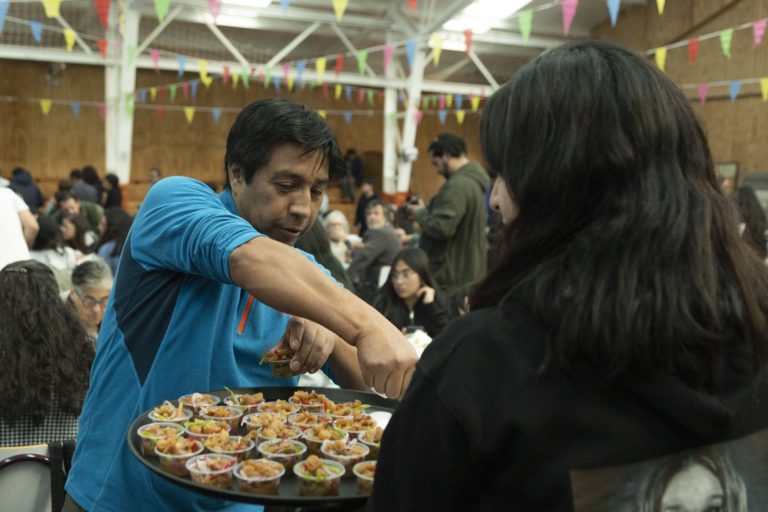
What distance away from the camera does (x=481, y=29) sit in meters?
14.1

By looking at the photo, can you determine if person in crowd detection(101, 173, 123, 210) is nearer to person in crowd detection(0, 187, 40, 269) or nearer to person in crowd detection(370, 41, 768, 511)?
person in crowd detection(0, 187, 40, 269)

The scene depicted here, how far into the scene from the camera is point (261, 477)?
4.04ft

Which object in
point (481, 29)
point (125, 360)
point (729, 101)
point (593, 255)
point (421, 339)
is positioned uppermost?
point (481, 29)

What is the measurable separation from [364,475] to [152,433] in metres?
0.38

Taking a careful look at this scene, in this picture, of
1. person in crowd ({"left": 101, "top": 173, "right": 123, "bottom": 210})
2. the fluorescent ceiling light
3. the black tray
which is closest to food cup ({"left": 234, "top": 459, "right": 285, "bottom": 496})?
the black tray

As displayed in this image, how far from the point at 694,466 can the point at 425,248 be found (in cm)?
459

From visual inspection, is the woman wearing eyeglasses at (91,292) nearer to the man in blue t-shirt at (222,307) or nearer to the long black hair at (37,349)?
the long black hair at (37,349)

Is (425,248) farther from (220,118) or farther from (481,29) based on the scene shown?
(220,118)

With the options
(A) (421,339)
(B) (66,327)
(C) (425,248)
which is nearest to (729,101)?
(C) (425,248)

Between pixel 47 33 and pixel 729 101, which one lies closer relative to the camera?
pixel 729 101

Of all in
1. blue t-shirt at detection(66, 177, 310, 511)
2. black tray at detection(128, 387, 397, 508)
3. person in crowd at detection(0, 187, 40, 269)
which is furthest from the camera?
person in crowd at detection(0, 187, 40, 269)

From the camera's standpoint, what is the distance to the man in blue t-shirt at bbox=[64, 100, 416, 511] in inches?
53.1

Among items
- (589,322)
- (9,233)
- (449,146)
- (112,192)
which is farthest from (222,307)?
(112,192)

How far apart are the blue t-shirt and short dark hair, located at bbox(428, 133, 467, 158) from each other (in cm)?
405
